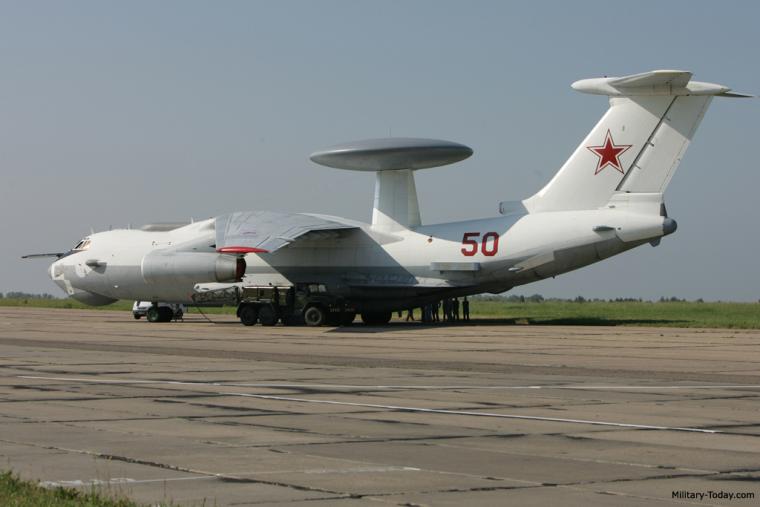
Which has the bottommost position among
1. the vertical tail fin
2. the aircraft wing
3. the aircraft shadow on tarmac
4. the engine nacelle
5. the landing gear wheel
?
the aircraft shadow on tarmac

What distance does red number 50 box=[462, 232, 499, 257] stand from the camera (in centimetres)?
3878

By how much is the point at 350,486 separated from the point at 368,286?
32803 millimetres

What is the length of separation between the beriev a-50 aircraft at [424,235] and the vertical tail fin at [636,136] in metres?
0.04

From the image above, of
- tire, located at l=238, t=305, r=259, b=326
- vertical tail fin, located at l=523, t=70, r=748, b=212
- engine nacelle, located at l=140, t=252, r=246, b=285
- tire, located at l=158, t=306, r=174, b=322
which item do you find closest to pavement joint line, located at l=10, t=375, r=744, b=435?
vertical tail fin, located at l=523, t=70, r=748, b=212

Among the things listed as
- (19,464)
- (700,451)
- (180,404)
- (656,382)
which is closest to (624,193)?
(656,382)

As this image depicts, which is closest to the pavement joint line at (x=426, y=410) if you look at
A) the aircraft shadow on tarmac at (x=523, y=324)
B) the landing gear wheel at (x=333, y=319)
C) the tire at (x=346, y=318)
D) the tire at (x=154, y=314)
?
the aircraft shadow on tarmac at (x=523, y=324)

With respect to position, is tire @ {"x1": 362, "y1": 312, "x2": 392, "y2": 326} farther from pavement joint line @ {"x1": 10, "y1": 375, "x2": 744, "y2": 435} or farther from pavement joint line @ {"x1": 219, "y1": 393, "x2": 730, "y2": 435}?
pavement joint line @ {"x1": 219, "y1": 393, "x2": 730, "y2": 435}

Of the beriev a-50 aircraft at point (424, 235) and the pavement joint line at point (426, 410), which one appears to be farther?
the beriev a-50 aircraft at point (424, 235)

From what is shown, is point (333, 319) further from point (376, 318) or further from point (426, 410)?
point (426, 410)

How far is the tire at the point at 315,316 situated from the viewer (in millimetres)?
42062

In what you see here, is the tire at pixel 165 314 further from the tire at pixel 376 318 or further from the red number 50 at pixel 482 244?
the red number 50 at pixel 482 244

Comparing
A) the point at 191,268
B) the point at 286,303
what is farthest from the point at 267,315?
the point at 191,268

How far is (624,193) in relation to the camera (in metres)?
37.7

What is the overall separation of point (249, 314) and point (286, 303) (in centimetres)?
152
